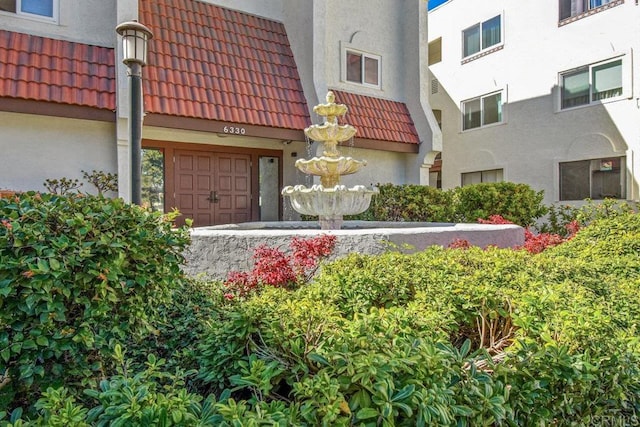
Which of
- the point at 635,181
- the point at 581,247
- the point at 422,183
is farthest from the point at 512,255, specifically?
the point at 635,181

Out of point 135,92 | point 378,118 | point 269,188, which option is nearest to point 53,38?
point 135,92

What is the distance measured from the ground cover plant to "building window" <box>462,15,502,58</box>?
16274 millimetres

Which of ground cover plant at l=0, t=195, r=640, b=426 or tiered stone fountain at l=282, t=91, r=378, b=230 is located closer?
ground cover plant at l=0, t=195, r=640, b=426

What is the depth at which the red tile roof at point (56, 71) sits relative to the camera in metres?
8.34

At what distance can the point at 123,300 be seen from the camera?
2406 millimetres

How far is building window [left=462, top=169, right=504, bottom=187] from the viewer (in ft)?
55.6

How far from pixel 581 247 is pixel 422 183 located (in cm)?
823

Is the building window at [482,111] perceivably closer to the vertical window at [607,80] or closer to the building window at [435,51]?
the building window at [435,51]

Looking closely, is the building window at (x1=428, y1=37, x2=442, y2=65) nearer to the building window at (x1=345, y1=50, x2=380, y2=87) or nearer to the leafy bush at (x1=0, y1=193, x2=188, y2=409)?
the building window at (x1=345, y1=50, x2=380, y2=87)

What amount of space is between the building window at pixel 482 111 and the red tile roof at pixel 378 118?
17.5ft

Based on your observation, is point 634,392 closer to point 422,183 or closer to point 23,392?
Answer: point 23,392

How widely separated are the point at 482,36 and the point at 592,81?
5.33m

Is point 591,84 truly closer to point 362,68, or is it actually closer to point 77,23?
point 362,68

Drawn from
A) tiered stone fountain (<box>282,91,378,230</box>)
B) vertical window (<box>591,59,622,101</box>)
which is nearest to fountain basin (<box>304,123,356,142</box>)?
tiered stone fountain (<box>282,91,378,230</box>)
